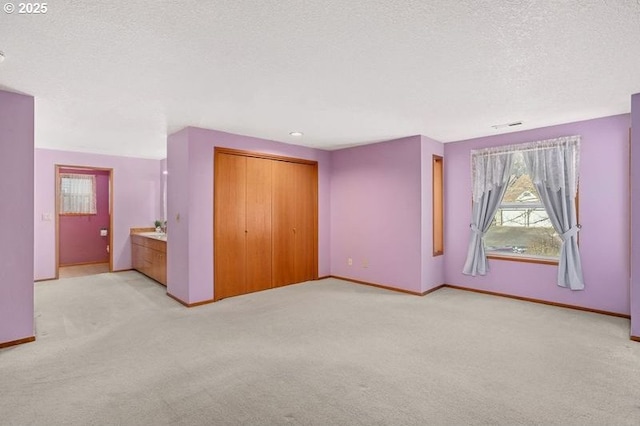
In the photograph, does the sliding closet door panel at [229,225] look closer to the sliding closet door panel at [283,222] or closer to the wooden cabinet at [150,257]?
the sliding closet door panel at [283,222]

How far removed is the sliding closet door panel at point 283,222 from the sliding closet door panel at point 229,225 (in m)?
0.57

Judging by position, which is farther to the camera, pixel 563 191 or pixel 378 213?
pixel 378 213

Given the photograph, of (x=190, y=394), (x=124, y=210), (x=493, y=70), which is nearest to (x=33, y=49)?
(x=190, y=394)

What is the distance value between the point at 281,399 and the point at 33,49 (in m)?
2.78

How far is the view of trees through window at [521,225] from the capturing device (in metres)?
4.52

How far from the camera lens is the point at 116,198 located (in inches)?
259

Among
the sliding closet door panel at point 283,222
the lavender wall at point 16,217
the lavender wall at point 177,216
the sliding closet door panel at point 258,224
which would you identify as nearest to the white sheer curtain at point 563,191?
the sliding closet door panel at point 283,222

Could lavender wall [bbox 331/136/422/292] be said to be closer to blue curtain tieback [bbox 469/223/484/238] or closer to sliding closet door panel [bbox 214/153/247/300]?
blue curtain tieback [bbox 469/223/484/238]

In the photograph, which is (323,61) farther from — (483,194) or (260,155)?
(483,194)

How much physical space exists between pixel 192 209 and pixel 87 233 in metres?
4.89

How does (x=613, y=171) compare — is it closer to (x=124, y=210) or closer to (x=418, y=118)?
(x=418, y=118)

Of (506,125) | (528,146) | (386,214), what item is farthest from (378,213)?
(528,146)

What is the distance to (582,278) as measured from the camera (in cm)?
409

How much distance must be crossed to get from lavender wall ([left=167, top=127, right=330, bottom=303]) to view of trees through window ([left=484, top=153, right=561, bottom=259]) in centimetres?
381
